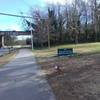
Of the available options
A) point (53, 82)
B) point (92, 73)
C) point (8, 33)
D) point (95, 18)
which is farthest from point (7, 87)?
point (8, 33)

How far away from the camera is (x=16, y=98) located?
953cm

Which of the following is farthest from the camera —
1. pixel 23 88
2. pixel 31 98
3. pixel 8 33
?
pixel 8 33

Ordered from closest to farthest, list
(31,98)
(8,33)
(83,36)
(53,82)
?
(31,98)
(53,82)
(83,36)
(8,33)

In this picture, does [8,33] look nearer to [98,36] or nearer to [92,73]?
[98,36]

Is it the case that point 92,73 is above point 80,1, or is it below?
below

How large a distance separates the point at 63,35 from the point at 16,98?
77.2 metres

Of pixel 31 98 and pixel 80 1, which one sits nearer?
pixel 31 98

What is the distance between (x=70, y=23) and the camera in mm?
79125

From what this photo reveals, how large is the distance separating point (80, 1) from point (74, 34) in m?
8.54

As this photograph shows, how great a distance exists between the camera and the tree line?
250ft

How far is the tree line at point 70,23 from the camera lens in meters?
76.1

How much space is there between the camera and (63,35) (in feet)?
283

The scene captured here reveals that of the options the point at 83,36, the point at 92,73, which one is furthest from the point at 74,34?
the point at 92,73

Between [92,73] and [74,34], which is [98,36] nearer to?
[74,34]
